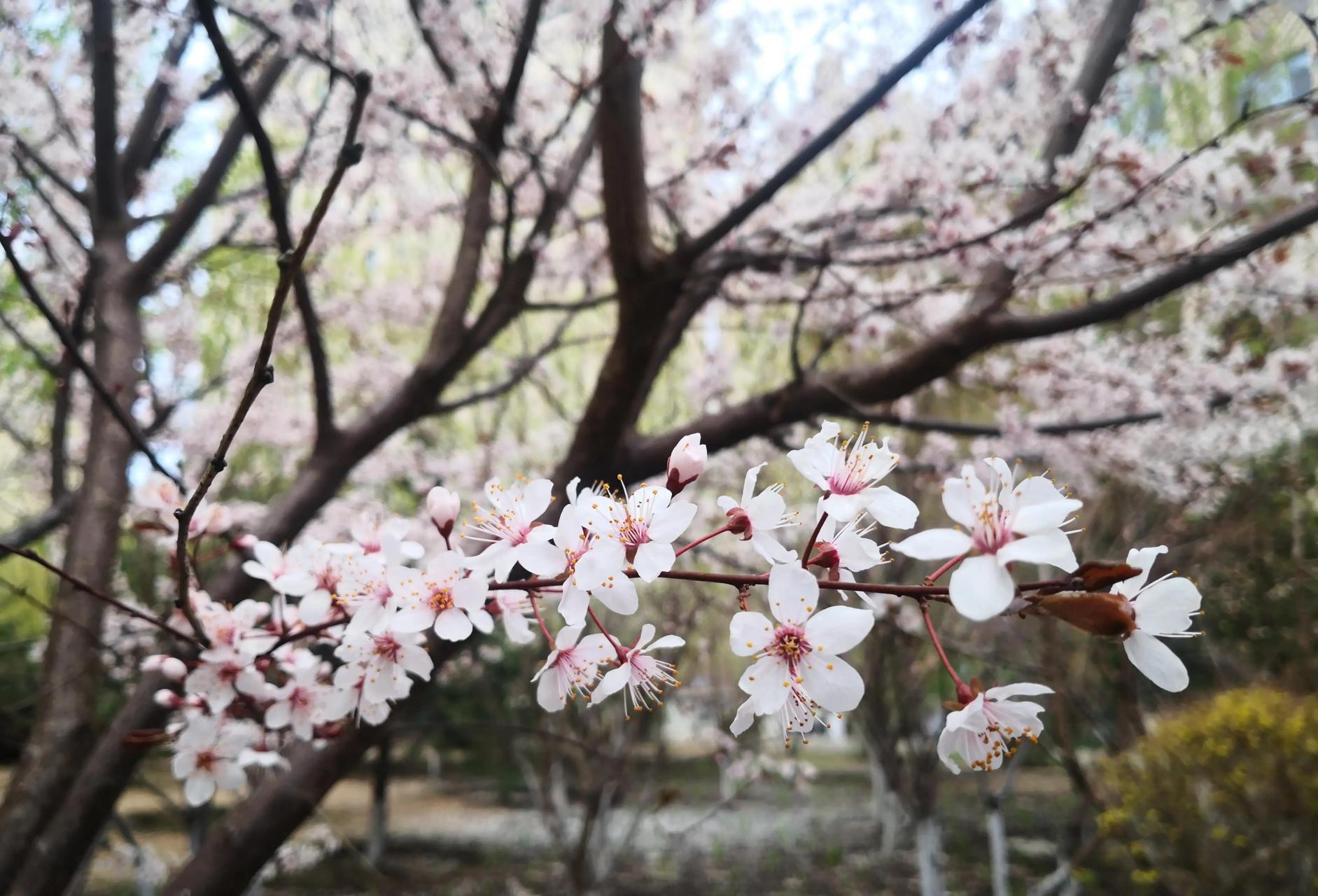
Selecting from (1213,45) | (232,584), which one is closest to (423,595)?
(232,584)

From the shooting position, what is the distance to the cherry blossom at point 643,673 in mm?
766

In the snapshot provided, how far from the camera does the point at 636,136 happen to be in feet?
5.94

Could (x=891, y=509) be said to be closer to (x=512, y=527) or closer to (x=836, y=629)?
(x=836, y=629)

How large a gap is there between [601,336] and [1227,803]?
A: 11.6 feet

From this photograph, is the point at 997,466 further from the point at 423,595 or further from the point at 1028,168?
the point at 1028,168

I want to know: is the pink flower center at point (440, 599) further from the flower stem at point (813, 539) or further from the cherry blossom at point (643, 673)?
the flower stem at point (813, 539)

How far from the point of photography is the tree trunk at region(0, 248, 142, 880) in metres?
1.73

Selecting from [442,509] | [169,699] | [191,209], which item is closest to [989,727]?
[442,509]

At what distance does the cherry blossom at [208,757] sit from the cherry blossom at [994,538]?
103 centimetres

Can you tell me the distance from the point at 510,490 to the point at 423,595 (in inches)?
5.9

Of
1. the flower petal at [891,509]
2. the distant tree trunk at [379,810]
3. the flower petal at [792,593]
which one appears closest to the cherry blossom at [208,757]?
the flower petal at [792,593]

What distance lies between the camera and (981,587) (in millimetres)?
635

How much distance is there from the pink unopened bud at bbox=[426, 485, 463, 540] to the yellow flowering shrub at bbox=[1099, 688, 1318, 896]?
382 cm

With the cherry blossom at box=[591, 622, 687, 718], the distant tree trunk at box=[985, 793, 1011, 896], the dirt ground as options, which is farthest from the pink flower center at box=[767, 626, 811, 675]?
the distant tree trunk at box=[985, 793, 1011, 896]
